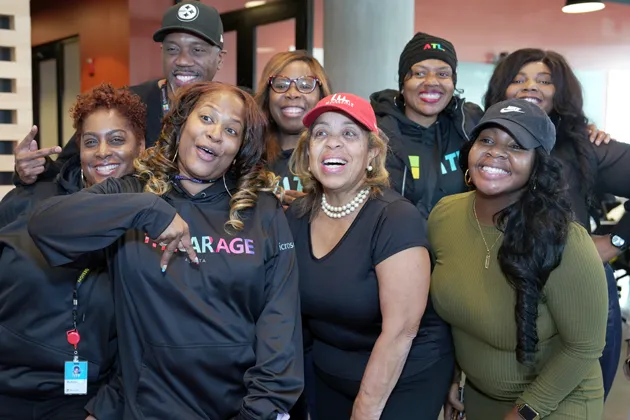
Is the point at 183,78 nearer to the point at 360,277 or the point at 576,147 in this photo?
the point at 360,277

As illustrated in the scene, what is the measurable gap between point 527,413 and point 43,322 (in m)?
1.58

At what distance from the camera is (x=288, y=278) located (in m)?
2.00

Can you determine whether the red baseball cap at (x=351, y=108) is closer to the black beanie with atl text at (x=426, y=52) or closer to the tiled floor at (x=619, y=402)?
the black beanie with atl text at (x=426, y=52)

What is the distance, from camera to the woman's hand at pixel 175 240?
1790mm

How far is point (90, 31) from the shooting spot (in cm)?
901

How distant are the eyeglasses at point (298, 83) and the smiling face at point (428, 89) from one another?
45 cm

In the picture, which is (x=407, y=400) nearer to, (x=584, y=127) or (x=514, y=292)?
(x=514, y=292)

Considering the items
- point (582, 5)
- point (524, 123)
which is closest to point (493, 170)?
point (524, 123)

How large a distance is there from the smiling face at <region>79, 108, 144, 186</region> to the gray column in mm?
3612

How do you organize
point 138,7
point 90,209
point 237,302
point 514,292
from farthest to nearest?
point 138,7 → point 514,292 → point 237,302 → point 90,209

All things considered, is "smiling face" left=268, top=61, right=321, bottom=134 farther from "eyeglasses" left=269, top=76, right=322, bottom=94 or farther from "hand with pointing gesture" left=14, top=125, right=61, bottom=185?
"hand with pointing gesture" left=14, top=125, right=61, bottom=185

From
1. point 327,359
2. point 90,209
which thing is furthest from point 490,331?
point 90,209

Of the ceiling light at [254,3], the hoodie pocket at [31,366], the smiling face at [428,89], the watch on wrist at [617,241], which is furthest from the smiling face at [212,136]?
the ceiling light at [254,3]

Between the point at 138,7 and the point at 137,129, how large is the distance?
19.5 ft
